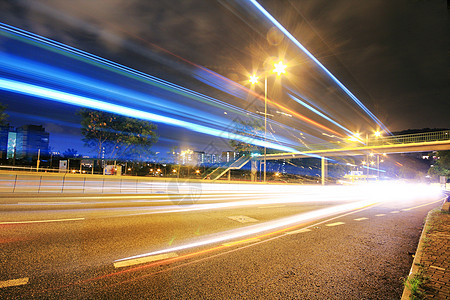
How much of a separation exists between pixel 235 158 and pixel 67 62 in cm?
2479

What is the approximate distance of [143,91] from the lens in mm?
25578

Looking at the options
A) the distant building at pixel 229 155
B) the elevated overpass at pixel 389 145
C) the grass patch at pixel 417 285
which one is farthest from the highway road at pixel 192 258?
the elevated overpass at pixel 389 145

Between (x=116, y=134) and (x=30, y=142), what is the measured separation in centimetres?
2418

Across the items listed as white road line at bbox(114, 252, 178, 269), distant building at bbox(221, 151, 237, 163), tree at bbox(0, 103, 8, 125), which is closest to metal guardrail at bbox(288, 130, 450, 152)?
distant building at bbox(221, 151, 237, 163)

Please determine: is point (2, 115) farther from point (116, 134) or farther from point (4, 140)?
point (116, 134)

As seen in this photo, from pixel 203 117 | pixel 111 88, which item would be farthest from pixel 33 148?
pixel 203 117

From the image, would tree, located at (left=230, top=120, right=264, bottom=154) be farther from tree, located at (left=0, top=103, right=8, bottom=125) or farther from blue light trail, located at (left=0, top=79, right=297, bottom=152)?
A: tree, located at (left=0, top=103, right=8, bottom=125)

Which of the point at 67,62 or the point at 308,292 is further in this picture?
the point at 67,62

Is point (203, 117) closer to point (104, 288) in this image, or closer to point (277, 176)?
point (277, 176)

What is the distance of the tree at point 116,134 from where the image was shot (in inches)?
1204

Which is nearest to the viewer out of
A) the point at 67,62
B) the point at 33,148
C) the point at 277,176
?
the point at 67,62

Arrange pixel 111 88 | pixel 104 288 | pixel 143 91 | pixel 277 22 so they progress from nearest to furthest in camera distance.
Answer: pixel 104 288 → pixel 277 22 → pixel 111 88 → pixel 143 91

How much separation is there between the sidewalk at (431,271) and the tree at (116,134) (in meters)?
32.8

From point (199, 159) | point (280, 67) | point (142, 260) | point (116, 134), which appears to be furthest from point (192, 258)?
point (199, 159)
